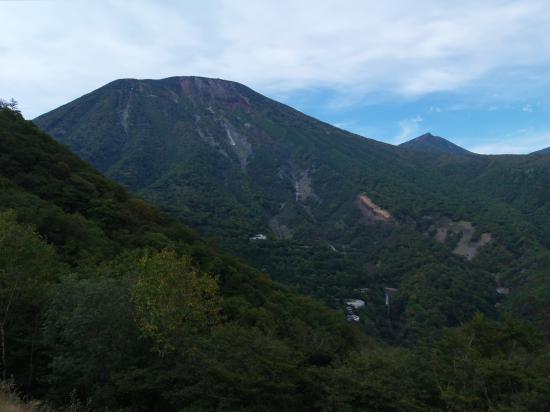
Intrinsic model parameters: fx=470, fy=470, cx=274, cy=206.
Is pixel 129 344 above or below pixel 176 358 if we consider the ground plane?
above

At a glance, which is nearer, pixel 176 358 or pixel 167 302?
pixel 176 358

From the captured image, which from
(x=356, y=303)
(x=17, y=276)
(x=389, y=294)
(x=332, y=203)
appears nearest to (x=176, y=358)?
(x=17, y=276)

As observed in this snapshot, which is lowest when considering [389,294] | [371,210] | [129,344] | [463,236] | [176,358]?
[389,294]

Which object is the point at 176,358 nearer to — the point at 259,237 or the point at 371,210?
the point at 259,237

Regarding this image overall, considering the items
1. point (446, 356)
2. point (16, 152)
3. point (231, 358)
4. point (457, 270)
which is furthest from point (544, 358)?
point (457, 270)

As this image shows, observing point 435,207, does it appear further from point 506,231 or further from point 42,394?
point 42,394

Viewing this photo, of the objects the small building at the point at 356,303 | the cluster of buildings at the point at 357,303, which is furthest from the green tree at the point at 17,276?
the small building at the point at 356,303

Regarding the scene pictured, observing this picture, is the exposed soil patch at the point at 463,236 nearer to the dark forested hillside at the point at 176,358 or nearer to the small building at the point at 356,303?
the small building at the point at 356,303
